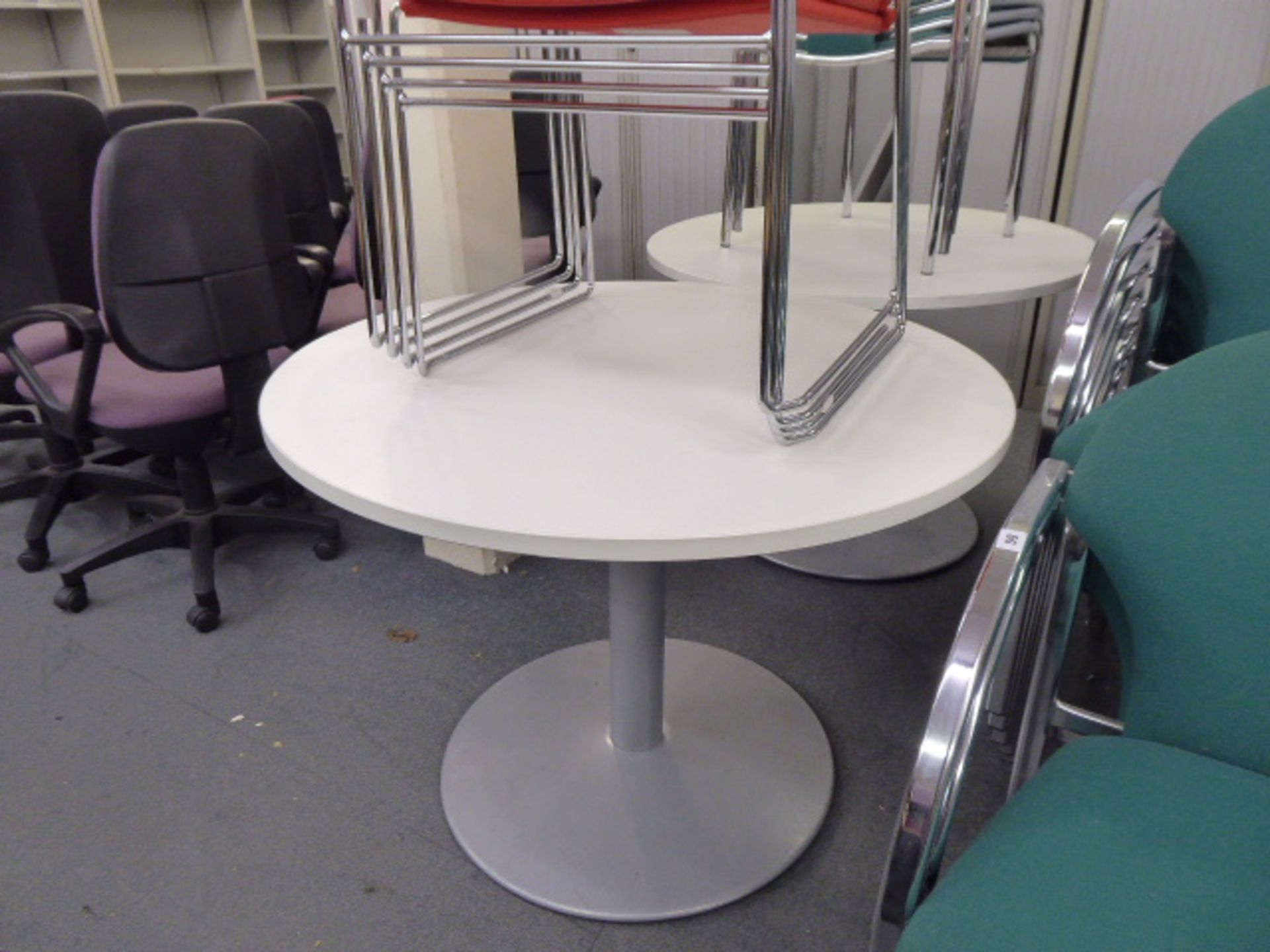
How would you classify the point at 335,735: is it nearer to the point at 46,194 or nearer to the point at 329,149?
the point at 46,194

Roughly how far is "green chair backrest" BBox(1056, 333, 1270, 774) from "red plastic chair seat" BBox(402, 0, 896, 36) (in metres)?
0.43

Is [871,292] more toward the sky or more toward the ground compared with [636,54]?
more toward the ground

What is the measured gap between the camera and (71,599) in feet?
5.90

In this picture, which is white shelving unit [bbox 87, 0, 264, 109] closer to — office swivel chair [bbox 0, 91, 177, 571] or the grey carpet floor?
office swivel chair [bbox 0, 91, 177, 571]

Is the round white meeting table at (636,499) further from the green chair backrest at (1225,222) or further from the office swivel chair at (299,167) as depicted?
the office swivel chair at (299,167)

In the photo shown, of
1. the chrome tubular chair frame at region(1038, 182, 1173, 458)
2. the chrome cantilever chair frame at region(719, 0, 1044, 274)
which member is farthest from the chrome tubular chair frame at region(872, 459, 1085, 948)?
the chrome cantilever chair frame at region(719, 0, 1044, 274)

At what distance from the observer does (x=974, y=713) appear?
612 mm

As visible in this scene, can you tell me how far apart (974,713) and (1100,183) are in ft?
7.54

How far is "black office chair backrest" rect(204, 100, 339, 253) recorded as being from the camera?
2.33m

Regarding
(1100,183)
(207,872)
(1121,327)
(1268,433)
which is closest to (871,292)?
(1121,327)

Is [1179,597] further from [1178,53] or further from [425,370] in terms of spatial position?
[1178,53]

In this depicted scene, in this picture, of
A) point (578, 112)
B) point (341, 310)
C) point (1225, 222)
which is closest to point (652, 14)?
point (578, 112)

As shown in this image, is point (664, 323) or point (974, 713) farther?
point (664, 323)

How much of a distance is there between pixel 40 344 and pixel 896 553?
1.90m
